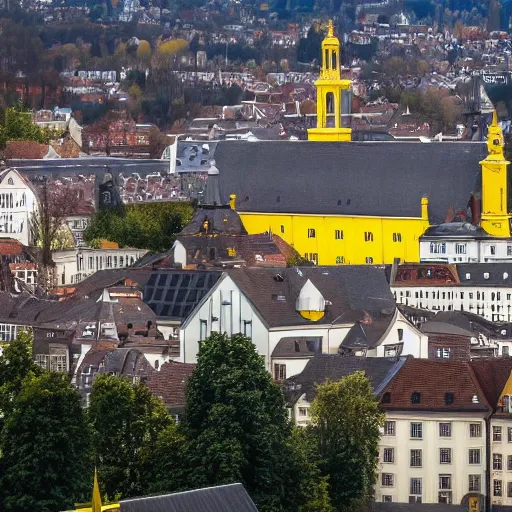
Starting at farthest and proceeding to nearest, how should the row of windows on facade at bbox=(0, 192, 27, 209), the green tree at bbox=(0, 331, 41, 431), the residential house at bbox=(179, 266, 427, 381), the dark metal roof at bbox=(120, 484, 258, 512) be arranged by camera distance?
the row of windows on facade at bbox=(0, 192, 27, 209) → the residential house at bbox=(179, 266, 427, 381) → the green tree at bbox=(0, 331, 41, 431) → the dark metal roof at bbox=(120, 484, 258, 512)

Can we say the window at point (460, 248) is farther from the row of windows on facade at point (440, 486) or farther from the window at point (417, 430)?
the row of windows on facade at point (440, 486)

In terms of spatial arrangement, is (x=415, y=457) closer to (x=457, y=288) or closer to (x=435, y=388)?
(x=435, y=388)

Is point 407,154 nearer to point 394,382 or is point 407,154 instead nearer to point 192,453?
point 394,382

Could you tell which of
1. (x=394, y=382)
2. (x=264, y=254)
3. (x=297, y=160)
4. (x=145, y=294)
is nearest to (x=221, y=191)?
(x=297, y=160)

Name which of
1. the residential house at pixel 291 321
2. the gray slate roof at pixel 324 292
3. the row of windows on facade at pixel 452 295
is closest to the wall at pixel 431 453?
the residential house at pixel 291 321

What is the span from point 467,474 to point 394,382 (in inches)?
122

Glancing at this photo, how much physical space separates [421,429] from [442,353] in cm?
1253

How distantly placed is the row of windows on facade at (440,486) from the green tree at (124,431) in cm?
624

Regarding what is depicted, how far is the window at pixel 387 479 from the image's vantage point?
7600 centimetres

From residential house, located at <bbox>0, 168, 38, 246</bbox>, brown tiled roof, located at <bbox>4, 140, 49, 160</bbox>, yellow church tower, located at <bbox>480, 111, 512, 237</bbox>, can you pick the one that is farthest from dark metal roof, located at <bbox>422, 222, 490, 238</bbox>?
brown tiled roof, located at <bbox>4, 140, 49, 160</bbox>

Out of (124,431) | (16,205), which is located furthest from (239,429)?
(16,205)

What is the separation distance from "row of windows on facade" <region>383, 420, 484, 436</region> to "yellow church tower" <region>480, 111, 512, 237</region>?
124 ft

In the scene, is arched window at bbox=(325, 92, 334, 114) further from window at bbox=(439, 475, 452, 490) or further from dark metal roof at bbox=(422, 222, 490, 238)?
window at bbox=(439, 475, 452, 490)

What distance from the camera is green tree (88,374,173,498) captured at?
68.9m
